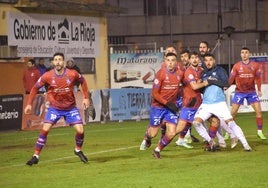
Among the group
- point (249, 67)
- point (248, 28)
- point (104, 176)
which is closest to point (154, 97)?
point (104, 176)

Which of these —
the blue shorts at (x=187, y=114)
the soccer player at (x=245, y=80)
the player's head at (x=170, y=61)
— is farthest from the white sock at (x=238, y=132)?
the soccer player at (x=245, y=80)

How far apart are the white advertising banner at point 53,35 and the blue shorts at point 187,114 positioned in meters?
14.8

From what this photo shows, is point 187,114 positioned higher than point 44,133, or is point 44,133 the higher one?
point 187,114

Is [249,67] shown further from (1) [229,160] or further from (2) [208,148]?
(1) [229,160]

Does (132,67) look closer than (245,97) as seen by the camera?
No

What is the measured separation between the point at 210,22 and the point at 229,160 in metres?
38.9

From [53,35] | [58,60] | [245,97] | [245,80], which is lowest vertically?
[245,97]

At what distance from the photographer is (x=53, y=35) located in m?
34.2

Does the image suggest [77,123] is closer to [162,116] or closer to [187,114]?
[162,116]

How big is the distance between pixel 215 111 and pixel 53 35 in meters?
17.7

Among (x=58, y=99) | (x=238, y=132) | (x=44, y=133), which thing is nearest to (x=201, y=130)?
(x=238, y=132)

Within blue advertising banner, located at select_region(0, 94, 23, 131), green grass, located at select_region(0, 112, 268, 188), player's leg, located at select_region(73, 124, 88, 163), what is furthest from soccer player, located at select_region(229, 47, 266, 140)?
blue advertising banner, located at select_region(0, 94, 23, 131)

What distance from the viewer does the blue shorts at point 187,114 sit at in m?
17.5

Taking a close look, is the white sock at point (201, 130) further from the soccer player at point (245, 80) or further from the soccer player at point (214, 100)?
the soccer player at point (245, 80)
